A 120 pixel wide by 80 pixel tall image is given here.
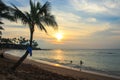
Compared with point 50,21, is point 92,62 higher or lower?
lower

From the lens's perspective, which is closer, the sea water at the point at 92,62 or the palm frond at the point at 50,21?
the palm frond at the point at 50,21

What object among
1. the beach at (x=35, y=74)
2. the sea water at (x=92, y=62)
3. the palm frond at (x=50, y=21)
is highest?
the palm frond at (x=50, y=21)

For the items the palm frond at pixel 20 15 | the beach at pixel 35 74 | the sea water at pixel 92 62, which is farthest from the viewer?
the sea water at pixel 92 62

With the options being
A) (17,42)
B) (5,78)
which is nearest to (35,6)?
(5,78)

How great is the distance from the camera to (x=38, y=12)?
50.6 ft

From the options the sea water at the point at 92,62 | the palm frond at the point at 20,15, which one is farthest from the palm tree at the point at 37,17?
the sea water at the point at 92,62


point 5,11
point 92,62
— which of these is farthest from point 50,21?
point 92,62

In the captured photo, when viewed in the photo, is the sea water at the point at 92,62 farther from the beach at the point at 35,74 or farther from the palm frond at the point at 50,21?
the palm frond at the point at 50,21

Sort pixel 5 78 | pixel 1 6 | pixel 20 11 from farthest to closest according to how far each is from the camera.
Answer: pixel 1 6 < pixel 20 11 < pixel 5 78

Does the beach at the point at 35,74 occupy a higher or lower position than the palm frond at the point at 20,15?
lower

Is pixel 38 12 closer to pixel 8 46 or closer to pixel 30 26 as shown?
pixel 30 26

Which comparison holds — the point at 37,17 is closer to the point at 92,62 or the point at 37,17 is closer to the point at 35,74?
the point at 35,74

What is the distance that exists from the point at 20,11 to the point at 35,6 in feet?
3.56

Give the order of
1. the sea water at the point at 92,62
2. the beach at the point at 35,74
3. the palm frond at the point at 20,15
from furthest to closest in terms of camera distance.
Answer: the sea water at the point at 92,62, the palm frond at the point at 20,15, the beach at the point at 35,74
